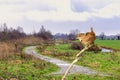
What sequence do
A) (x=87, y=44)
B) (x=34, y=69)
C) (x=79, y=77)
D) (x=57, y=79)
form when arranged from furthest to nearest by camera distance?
(x=34, y=69) < (x=79, y=77) < (x=57, y=79) < (x=87, y=44)

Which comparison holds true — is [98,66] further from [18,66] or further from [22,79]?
[22,79]

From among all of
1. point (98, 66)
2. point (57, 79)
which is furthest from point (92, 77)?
point (98, 66)

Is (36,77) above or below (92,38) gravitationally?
below

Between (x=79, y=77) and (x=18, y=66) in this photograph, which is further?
(x=18, y=66)

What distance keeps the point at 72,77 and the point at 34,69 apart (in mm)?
4415

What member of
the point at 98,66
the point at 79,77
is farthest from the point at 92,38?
the point at 98,66

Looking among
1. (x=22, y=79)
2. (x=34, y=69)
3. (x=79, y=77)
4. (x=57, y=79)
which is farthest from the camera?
(x=34, y=69)

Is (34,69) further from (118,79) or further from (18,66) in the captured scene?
(118,79)

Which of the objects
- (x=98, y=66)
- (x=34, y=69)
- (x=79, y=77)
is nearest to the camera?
(x=79, y=77)

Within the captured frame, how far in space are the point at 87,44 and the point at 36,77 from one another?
64.1ft

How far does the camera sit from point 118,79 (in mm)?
22391

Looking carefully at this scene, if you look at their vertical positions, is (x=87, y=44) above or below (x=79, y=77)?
above

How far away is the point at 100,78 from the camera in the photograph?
22172 millimetres

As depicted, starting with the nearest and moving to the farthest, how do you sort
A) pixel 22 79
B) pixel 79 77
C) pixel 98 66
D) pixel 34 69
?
pixel 22 79 → pixel 79 77 → pixel 34 69 → pixel 98 66
